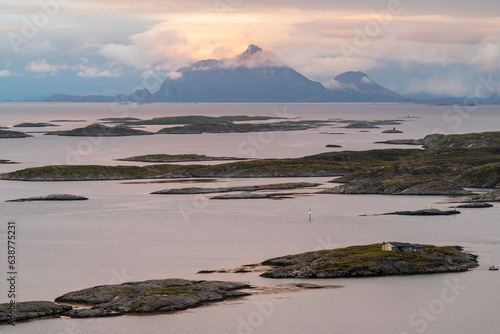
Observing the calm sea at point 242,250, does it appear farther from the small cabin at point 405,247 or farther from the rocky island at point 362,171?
the rocky island at point 362,171

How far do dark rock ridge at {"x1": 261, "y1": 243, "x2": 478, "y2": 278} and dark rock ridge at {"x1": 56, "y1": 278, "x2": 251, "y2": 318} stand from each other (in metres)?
8.51

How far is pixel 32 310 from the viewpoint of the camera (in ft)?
211

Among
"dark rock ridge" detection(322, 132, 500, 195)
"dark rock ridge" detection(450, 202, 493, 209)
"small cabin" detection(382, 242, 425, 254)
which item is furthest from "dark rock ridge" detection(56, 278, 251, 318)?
"dark rock ridge" detection(322, 132, 500, 195)

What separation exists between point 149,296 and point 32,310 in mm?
9637

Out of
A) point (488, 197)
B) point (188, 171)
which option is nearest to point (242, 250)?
point (488, 197)

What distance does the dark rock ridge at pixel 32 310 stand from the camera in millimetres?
62728

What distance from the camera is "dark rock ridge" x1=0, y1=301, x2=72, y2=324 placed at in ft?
206

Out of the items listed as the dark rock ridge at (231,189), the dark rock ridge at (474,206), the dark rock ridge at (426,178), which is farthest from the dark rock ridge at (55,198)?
the dark rock ridge at (474,206)

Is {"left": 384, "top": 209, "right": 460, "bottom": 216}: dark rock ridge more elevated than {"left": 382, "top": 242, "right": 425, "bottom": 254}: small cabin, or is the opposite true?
{"left": 382, "top": 242, "right": 425, "bottom": 254}: small cabin

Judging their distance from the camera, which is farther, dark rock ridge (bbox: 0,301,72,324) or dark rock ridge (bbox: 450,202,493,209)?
dark rock ridge (bbox: 450,202,493,209)

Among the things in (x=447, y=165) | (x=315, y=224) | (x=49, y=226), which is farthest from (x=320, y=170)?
(x=49, y=226)

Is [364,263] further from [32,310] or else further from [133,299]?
[32,310]

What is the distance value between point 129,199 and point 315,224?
1617 inches

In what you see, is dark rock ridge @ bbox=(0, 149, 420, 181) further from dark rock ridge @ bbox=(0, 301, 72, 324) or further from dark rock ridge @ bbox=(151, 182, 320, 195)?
dark rock ridge @ bbox=(0, 301, 72, 324)
